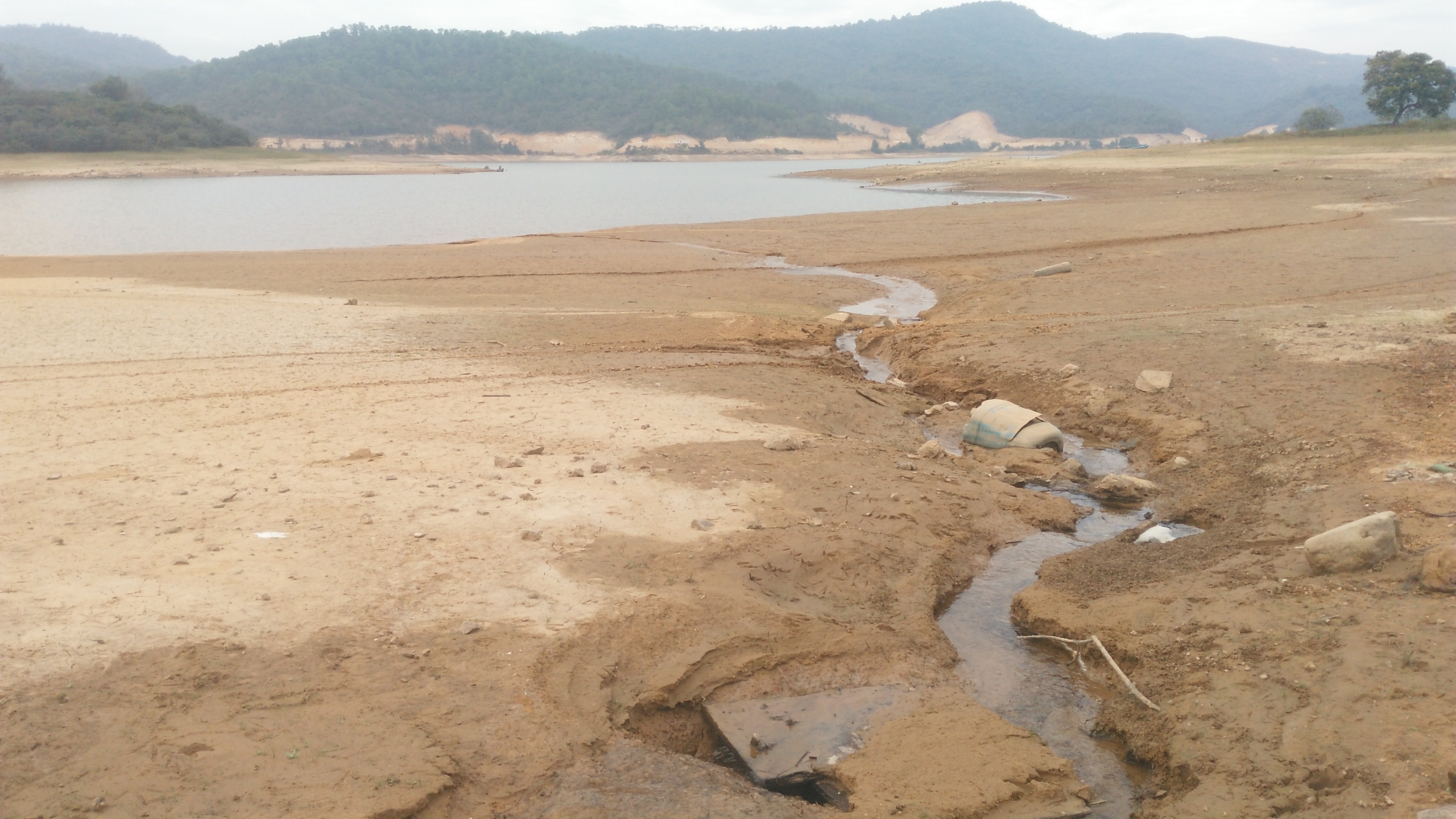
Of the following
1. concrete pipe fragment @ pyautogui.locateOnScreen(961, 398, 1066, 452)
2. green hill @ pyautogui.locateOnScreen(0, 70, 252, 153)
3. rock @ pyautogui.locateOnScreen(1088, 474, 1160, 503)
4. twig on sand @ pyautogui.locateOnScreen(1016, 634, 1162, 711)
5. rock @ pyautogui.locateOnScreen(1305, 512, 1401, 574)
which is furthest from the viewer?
green hill @ pyautogui.locateOnScreen(0, 70, 252, 153)

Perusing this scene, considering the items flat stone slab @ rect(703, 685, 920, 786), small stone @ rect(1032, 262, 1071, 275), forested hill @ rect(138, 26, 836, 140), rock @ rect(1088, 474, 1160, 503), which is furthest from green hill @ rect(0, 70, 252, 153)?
flat stone slab @ rect(703, 685, 920, 786)

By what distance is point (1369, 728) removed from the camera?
3.65 meters

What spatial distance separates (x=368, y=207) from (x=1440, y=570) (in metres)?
36.9

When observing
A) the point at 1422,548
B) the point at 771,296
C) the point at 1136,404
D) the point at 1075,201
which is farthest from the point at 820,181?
the point at 1422,548

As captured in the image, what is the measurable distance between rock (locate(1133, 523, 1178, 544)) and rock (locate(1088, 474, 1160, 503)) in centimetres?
77

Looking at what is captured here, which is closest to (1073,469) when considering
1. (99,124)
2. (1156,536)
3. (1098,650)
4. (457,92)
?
(1156,536)

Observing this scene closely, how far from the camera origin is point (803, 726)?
13.8 feet

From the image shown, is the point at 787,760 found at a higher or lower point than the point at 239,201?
lower

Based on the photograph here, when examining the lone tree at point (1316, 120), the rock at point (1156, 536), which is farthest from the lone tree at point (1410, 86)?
the rock at point (1156, 536)

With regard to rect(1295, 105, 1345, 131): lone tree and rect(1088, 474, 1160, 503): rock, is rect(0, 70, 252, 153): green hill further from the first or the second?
rect(1295, 105, 1345, 131): lone tree

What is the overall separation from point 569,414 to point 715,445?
1.43m

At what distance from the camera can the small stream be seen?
4098mm

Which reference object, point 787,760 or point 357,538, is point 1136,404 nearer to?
point 787,760

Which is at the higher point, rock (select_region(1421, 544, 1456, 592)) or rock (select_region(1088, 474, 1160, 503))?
rock (select_region(1421, 544, 1456, 592))
